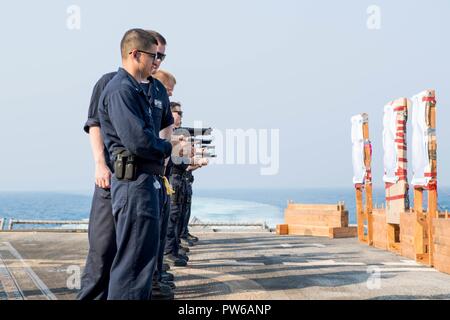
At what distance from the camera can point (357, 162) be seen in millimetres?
12539

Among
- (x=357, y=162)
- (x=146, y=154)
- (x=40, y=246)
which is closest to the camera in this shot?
(x=146, y=154)

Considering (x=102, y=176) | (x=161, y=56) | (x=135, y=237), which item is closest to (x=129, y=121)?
(x=102, y=176)

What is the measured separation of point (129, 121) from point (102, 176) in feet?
2.06

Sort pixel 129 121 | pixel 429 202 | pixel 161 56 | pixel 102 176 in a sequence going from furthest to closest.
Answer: pixel 429 202 → pixel 161 56 → pixel 102 176 → pixel 129 121

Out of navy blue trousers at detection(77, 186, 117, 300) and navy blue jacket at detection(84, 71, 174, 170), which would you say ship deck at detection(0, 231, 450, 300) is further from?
navy blue jacket at detection(84, 71, 174, 170)

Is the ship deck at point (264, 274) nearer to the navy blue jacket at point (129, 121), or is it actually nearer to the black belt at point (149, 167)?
the black belt at point (149, 167)

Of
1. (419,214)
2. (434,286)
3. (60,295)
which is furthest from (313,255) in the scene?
(60,295)

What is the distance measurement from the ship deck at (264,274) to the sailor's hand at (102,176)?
1.70m

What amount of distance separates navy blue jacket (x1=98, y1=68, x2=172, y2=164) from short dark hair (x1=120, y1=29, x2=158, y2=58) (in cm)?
18

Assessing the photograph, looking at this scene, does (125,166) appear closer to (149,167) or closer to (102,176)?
(149,167)

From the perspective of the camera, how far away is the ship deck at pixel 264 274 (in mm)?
5816

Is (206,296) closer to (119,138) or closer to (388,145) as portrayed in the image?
(119,138)

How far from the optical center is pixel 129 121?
389 cm
